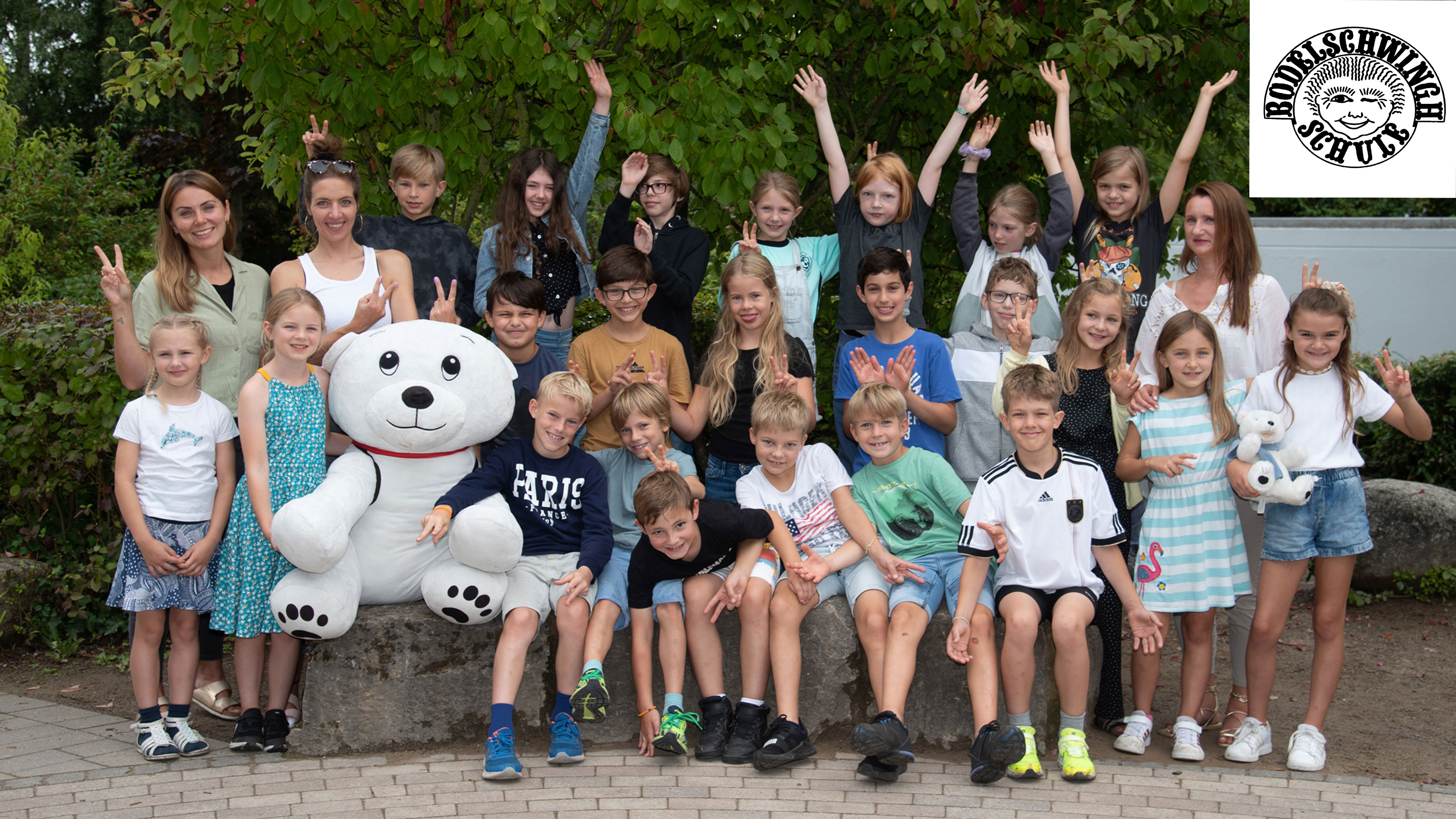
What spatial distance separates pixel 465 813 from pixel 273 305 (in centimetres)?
198

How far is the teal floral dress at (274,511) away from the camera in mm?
4484

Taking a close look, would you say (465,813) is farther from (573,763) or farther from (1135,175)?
(1135,175)

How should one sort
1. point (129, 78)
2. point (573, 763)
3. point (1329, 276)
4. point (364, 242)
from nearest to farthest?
point (573, 763), point (364, 242), point (129, 78), point (1329, 276)

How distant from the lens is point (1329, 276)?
16.9 metres

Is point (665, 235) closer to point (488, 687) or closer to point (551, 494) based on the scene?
point (551, 494)

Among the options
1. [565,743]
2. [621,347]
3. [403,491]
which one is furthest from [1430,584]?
[403,491]

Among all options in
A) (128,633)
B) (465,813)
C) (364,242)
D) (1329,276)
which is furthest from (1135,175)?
(1329,276)

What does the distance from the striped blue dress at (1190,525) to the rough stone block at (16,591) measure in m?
5.17

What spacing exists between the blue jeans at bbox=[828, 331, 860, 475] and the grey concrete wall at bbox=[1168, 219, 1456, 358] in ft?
38.2

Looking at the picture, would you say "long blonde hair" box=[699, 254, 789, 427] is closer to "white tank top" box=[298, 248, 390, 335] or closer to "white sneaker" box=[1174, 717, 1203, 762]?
"white tank top" box=[298, 248, 390, 335]

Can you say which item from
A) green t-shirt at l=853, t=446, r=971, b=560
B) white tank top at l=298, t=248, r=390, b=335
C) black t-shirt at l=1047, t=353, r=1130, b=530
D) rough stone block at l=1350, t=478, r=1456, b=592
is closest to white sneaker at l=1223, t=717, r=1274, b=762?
black t-shirt at l=1047, t=353, r=1130, b=530

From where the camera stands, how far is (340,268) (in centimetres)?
495

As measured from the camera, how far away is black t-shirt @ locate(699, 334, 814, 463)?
512cm

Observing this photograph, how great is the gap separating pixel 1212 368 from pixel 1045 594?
1085mm
